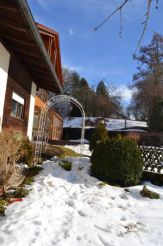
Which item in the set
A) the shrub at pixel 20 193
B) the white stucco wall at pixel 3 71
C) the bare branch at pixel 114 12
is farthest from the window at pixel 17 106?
the bare branch at pixel 114 12

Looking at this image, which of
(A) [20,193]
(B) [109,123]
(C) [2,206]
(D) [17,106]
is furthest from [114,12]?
(B) [109,123]

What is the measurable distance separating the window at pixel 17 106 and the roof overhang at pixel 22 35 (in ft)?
3.95

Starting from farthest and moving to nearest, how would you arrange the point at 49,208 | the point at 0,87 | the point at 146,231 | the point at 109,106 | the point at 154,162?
1. the point at 109,106
2. the point at 154,162
3. the point at 0,87
4. the point at 49,208
5. the point at 146,231

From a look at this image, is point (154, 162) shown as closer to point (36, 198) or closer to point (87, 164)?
point (87, 164)

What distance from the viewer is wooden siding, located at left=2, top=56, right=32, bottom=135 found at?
24.9 ft

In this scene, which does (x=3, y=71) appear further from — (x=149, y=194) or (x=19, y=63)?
(x=149, y=194)

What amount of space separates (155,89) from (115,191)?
27633 millimetres

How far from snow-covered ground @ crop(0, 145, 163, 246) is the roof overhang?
11.2ft

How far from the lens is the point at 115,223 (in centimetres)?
430

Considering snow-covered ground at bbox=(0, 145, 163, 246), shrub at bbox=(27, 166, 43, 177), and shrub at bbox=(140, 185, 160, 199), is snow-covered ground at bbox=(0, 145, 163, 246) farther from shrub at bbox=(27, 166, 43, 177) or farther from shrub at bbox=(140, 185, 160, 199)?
shrub at bbox=(27, 166, 43, 177)

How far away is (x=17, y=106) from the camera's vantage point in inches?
356

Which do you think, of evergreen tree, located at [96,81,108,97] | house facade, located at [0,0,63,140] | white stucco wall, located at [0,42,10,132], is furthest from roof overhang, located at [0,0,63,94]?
evergreen tree, located at [96,81,108,97]

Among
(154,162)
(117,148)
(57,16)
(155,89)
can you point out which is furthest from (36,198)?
(155,89)

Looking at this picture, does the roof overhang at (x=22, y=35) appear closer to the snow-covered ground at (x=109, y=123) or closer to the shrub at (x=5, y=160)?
the shrub at (x=5, y=160)
